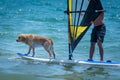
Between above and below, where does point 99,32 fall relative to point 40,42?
above

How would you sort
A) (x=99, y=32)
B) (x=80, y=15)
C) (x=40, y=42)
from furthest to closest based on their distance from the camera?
(x=40, y=42) → (x=80, y=15) → (x=99, y=32)

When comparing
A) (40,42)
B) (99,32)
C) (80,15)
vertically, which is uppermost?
(80,15)

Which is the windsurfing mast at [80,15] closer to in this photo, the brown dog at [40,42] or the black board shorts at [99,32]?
the black board shorts at [99,32]

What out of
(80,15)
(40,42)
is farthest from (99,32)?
(40,42)

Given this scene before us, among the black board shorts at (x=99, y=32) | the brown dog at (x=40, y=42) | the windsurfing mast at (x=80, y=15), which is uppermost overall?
the windsurfing mast at (x=80, y=15)

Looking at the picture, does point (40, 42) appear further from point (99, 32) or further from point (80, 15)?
point (99, 32)

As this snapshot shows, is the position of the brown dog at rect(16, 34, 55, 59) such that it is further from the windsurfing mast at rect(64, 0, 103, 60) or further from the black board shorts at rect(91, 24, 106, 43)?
the black board shorts at rect(91, 24, 106, 43)

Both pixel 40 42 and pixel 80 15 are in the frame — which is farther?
pixel 40 42

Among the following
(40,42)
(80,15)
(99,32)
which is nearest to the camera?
(99,32)

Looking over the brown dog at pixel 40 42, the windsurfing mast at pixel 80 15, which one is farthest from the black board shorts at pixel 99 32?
the brown dog at pixel 40 42

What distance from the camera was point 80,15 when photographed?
416 inches

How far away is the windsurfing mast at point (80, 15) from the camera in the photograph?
10.3 metres

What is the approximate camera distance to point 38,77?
28.8 feet

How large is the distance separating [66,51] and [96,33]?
282 centimetres
